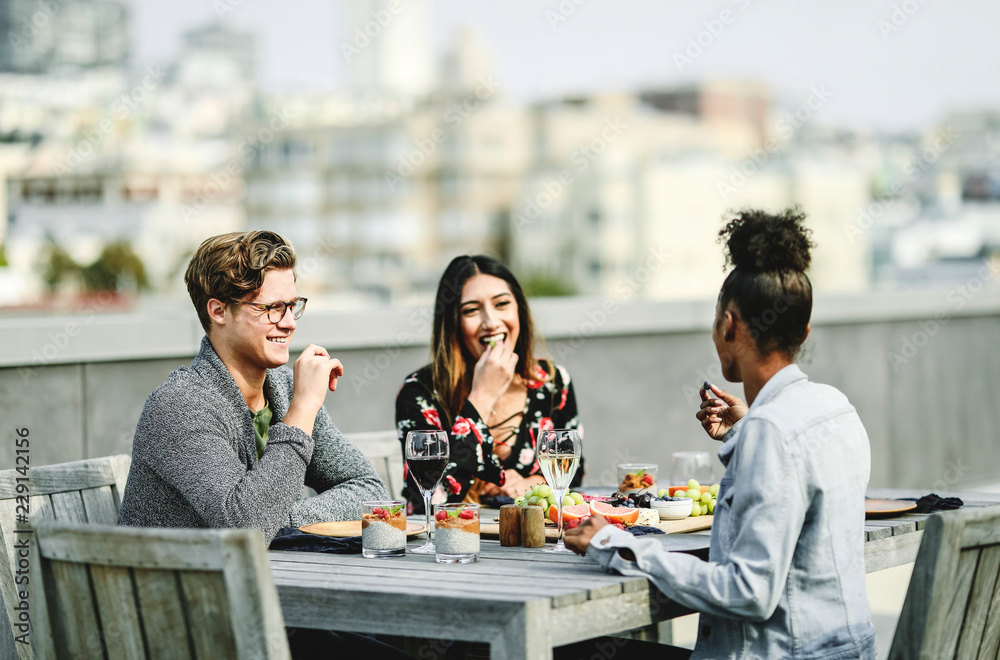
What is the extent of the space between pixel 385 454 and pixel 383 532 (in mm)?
1371

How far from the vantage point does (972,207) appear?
115 m

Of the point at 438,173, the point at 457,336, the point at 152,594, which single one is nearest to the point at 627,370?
the point at 457,336

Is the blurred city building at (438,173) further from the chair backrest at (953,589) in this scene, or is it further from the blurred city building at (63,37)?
the chair backrest at (953,589)

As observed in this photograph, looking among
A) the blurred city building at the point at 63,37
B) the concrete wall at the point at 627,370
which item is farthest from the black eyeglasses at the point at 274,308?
the blurred city building at the point at 63,37

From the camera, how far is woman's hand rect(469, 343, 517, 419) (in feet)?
11.6

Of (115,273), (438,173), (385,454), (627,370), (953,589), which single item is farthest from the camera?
(438,173)

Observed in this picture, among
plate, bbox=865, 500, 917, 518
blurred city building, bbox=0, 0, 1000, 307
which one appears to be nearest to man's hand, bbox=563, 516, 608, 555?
plate, bbox=865, 500, 917, 518

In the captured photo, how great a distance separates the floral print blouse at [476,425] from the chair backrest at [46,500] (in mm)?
808

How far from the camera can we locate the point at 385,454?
3803mm

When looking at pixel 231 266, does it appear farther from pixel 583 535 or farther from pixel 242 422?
pixel 583 535

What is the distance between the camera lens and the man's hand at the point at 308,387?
2699mm

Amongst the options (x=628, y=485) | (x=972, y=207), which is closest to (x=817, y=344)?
(x=628, y=485)

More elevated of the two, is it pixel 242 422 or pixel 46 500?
pixel 242 422

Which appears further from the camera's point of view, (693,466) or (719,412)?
(693,466)
